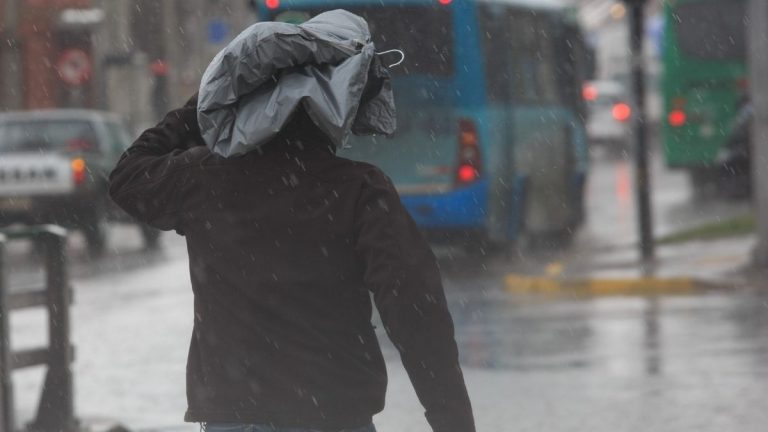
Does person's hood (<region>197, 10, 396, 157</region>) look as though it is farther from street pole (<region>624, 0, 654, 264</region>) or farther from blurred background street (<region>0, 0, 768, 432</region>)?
street pole (<region>624, 0, 654, 264</region>)

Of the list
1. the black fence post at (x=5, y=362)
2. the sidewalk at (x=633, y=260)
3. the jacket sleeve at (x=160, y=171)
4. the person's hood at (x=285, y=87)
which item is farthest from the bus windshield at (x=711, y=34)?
the person's hood at (x=285, y=87)

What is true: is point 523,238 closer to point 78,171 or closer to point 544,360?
point 78,171

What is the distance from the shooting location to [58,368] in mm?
7859

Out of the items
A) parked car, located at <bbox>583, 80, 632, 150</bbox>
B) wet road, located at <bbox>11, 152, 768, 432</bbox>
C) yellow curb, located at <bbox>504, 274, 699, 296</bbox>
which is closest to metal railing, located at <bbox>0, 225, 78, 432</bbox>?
wet road, located at <bbox>11, 152, 768, 432</bbox>

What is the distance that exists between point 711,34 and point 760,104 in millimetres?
11765

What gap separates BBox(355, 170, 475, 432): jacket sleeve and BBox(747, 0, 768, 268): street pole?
9.97 m

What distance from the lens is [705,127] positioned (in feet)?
80.6

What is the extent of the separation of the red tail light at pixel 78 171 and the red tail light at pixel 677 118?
9326 mm

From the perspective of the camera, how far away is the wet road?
8016mm

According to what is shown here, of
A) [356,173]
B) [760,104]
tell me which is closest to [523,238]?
[760,104]

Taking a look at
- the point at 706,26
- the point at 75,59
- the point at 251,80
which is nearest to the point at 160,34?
the point at 75,59

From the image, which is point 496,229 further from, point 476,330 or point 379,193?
point 379,193

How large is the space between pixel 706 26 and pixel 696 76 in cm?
79

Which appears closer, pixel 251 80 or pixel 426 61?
pixel 251 80
